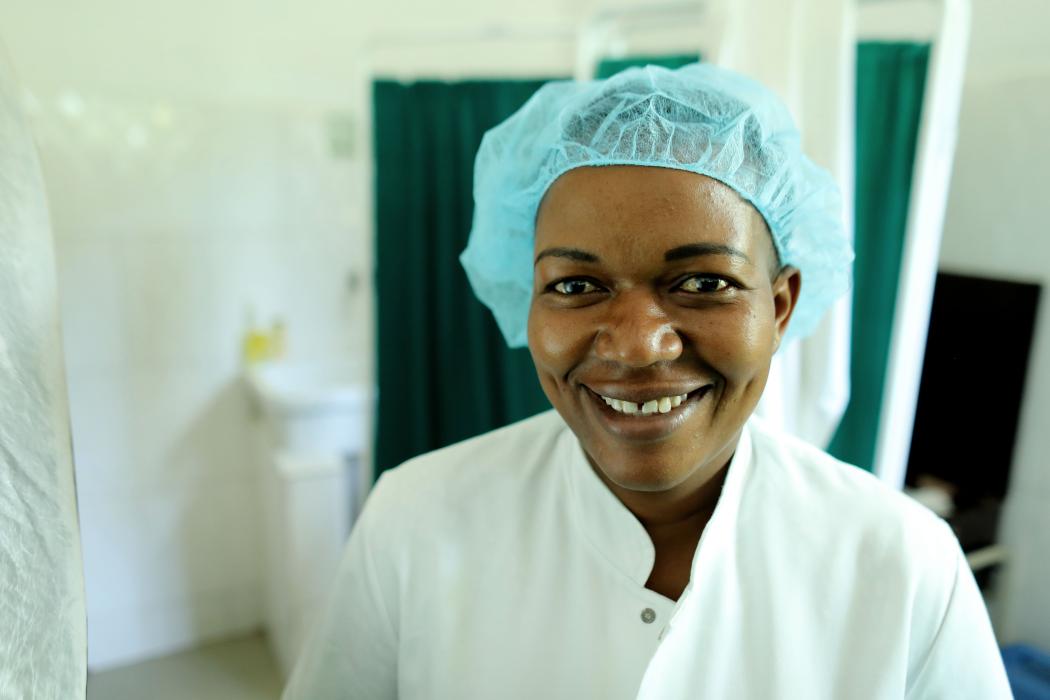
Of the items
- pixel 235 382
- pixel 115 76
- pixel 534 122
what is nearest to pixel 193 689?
pixel 235 382

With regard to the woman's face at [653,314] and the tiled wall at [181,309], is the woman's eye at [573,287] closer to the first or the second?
the woman's face at [653,314]

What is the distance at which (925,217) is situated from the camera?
1.01 metres

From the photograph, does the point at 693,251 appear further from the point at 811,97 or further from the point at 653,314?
the point at 811,97

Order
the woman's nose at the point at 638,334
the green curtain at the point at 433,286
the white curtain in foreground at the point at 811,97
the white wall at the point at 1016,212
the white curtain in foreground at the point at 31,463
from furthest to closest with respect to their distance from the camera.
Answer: the green curtain at the point at 433,286
the white curtain in foreground at the point at 811,97
the white wall at the point at 1016,212
the woman's nose at the point at 638,334
the white curtain in foreground at the point at 31,463

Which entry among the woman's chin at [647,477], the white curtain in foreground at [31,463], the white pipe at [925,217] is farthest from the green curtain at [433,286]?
the white curtain in foreground at [31,463]

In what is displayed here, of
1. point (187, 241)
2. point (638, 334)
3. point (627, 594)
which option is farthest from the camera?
point (187, 241)

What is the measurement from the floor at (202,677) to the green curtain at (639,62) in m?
1.90

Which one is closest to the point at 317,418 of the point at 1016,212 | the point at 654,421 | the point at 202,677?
the point at 202,677

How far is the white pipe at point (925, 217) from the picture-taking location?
98 cm

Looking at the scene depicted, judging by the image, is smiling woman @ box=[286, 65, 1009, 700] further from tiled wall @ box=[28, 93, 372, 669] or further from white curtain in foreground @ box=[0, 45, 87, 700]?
tiled wall @ box=[28, 93, 372, 669]

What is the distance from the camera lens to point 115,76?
2008 millimetres

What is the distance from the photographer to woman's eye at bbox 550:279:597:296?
76cm

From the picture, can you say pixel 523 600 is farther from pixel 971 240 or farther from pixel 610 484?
pixel 971 240

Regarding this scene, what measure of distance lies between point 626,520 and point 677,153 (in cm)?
41
